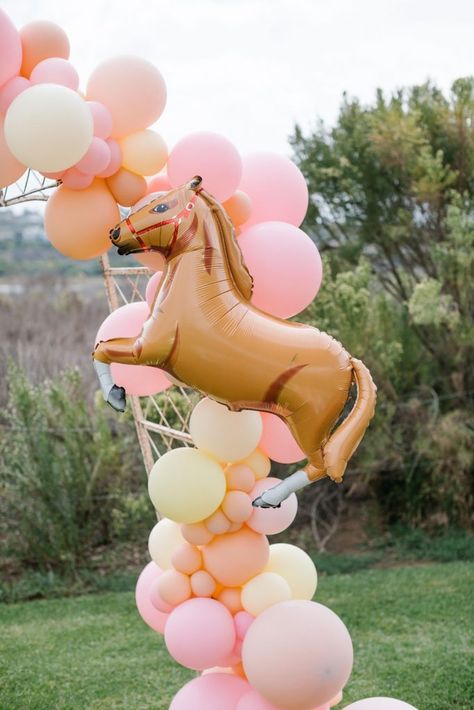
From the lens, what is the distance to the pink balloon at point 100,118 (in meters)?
2.77

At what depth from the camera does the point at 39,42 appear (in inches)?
109

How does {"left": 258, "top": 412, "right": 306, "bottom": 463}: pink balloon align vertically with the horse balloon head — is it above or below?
below

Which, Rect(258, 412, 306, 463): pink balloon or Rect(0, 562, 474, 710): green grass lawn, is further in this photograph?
Rect(0, 562, 474, 710): green grass lawn

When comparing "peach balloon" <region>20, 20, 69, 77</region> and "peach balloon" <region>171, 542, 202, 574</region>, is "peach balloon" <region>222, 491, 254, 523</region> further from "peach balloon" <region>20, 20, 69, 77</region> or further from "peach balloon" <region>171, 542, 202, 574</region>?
"peach balloon" <region>20, 20, 69, 77</region>

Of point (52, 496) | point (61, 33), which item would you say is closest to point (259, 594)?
point (61, 33)

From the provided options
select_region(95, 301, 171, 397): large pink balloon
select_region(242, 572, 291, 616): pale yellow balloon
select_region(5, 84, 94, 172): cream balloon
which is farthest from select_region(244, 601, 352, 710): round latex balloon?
select_region(5, 84, 94, 172): cream balloon

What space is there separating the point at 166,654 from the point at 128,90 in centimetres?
371

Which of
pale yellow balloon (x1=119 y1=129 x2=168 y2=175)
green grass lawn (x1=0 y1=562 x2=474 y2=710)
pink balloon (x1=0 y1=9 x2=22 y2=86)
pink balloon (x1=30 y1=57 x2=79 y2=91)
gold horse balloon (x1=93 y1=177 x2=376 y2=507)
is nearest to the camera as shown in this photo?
gold horse balloon (x1=93 y1=177 x2=376 y2=507)

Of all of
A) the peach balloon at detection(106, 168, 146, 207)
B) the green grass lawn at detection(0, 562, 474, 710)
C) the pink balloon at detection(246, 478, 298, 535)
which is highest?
the peach balloon at detection(106, 168, 146, 207)

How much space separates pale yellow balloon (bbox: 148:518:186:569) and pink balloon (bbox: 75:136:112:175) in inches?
47.9

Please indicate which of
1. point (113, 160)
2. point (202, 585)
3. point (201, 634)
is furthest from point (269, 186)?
point (201, 634)

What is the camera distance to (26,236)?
75.2 ft

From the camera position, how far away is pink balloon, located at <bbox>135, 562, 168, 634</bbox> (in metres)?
3.02

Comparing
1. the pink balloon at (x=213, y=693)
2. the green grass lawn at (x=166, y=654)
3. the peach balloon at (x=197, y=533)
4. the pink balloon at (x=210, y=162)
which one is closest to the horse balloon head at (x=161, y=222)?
the pink balloon at (x=210, y=162)
